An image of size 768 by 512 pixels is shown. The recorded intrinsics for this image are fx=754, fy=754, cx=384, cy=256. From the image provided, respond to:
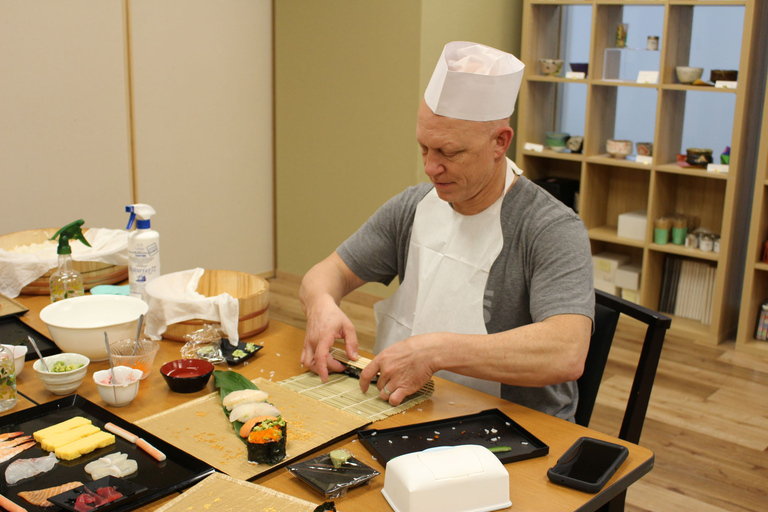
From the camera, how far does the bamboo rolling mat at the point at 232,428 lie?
3.86ft

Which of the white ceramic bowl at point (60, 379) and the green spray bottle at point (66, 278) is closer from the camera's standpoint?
the white ceramic bowl at point (60, 379)

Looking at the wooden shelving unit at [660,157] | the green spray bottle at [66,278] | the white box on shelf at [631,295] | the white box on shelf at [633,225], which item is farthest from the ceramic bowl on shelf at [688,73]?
the green spray bottle at [66,278]

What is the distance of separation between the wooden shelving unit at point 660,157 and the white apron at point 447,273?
7.26ft

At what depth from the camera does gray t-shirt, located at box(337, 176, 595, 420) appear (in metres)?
1.49

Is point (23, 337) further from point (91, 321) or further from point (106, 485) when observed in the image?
point (106, 485)

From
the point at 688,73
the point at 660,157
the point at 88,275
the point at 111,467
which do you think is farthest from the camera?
the point at 660,157

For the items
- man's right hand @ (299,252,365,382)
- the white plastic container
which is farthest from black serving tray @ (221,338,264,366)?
the white plastic container

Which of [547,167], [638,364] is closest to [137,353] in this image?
[638,364]

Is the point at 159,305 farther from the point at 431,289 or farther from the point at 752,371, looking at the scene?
the point at 752,371

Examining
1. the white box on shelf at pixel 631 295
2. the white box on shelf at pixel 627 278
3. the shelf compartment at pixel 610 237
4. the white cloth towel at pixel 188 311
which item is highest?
the white cloth towel at pixel 188 311

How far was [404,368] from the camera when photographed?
1.38 m

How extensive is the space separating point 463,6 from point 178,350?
2.75 m

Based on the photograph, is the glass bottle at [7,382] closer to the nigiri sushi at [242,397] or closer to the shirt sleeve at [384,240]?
the nigiri sushi at [242,397]

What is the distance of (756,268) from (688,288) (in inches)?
16.2
